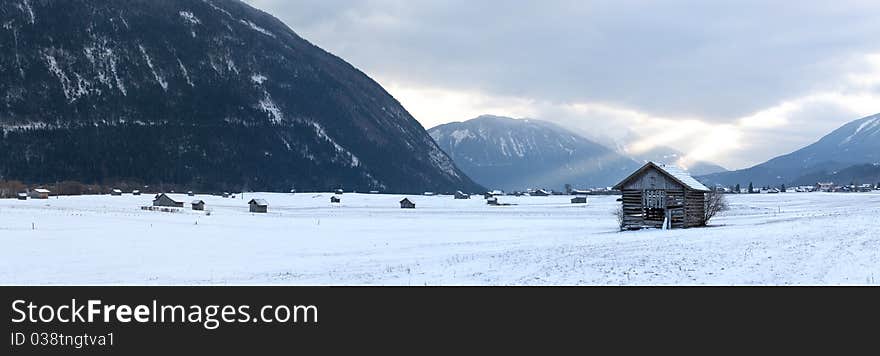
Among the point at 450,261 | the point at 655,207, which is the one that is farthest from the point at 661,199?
the point at 450,261

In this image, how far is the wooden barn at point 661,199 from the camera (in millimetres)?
54469

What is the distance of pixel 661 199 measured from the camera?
5500 cm

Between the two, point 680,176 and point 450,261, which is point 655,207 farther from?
point 450,261

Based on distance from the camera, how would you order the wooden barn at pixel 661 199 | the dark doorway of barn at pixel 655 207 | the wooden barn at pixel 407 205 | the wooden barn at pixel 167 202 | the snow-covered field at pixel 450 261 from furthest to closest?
the wooden barn at pixel 407 205
the wooden barn at pixel 167 202
the dark doorway of barn at pixel 655 207
the wooden barn at pixel 661 199
the snow-covered field at pixel 450 261

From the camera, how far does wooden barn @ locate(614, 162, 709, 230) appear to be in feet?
179

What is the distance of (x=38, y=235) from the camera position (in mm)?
49844

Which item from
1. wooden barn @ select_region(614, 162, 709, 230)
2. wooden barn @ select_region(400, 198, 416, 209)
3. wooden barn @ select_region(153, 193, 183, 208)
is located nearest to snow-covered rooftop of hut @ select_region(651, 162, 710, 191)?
wooden barn @ select_region(614, 162, 709, 230)

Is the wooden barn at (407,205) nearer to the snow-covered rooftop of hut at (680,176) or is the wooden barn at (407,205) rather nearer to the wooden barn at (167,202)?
the wooden barn at (167,202)

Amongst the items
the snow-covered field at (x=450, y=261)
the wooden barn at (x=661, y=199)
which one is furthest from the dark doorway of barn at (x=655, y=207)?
the snow-covered field at (x=450, y=261)

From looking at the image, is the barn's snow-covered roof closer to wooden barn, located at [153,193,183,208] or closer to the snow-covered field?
the snow-covered field
